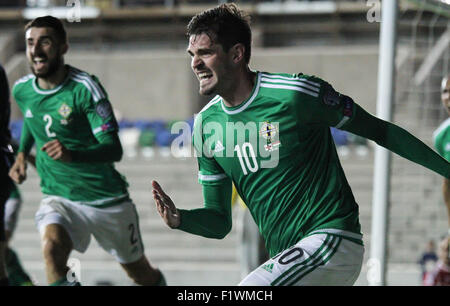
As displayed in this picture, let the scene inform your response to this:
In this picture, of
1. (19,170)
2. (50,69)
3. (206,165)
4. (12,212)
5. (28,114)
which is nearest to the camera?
(206,165)

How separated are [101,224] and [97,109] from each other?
31.9 inches

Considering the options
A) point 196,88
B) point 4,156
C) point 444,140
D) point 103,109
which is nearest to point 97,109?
point 103,109

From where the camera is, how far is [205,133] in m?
3.57

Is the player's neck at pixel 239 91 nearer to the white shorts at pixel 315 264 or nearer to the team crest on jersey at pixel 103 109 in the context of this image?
the white shorts at pixel 315 264

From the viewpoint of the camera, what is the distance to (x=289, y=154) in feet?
11.2

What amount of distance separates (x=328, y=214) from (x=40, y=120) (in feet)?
8.14

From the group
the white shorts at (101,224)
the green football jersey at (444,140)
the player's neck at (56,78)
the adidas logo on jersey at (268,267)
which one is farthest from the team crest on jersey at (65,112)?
the green football jersey at (444,140)

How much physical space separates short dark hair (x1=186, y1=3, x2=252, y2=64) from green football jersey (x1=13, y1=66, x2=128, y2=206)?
161 centimetres

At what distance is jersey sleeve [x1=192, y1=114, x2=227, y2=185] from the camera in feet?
11.8

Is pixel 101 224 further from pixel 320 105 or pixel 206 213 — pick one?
pixel 320 105

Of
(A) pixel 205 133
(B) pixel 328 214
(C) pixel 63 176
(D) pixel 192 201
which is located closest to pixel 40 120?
(C) pixel 63 176

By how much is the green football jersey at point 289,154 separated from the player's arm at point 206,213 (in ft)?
0.45

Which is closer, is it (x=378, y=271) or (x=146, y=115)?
(x=378, y=271)
